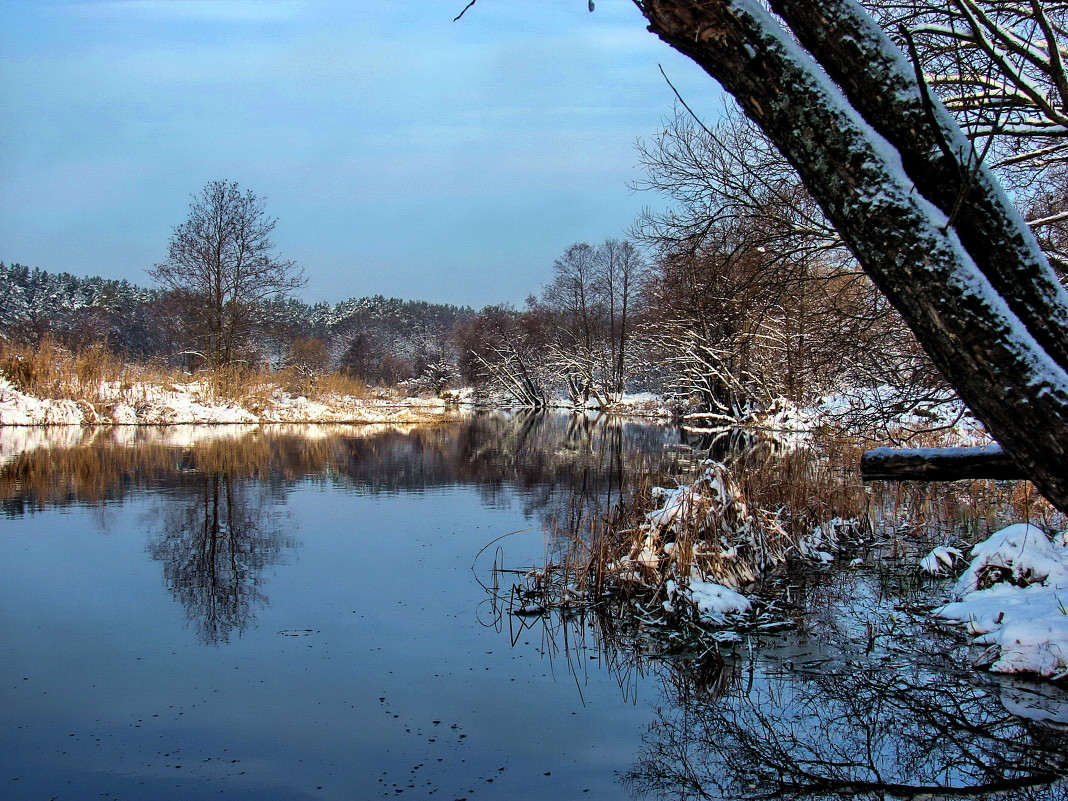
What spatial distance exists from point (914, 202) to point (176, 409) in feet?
84.6

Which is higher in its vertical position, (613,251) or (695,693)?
(613,251)

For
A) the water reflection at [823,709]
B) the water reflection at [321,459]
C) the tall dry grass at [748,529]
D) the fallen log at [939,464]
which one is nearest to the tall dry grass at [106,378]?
the water reflection at [321,459]

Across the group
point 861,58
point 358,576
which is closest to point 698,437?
point 358,576

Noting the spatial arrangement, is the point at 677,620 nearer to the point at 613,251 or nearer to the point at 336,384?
the point at 336,384

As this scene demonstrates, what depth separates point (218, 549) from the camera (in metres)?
7.53

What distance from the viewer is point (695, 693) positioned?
4.14 metres

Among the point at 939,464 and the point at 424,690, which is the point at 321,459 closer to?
the point at 424,690

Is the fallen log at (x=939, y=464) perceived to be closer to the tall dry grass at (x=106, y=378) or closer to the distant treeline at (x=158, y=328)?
the tall dry grass at (x=106, y=378)

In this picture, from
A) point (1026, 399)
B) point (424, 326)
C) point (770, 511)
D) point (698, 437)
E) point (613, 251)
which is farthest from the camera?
point (424, 326)

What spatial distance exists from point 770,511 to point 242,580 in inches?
Answer: 193

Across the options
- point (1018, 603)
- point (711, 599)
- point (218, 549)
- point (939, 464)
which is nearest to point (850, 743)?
point (939, 464)

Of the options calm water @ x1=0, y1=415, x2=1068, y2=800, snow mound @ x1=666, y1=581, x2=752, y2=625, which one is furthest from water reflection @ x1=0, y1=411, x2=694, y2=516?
snow mound @ x1=666, y1=581, x2=752, y2=625

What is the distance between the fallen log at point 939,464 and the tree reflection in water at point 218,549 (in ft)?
14.0

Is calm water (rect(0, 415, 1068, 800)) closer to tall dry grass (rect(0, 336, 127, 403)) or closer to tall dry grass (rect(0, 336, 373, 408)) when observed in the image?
tall dry grass (rect(0, 336, 127, 403))
